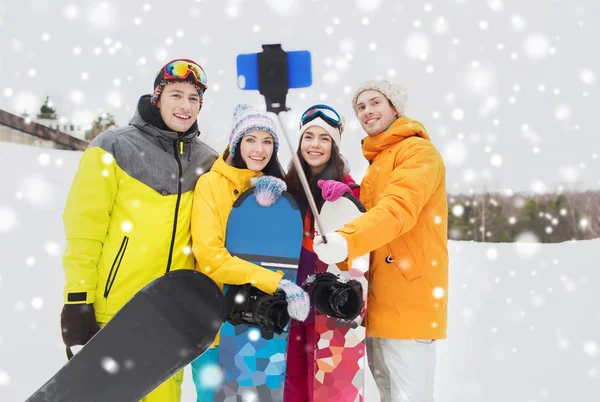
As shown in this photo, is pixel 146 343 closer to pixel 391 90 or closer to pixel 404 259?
pixel 404 259

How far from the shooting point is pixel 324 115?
2689 mm

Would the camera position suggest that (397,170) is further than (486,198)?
No

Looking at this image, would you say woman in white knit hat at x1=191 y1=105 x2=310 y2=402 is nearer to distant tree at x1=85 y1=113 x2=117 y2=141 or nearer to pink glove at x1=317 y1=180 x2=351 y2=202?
pink glove at x1=317 y1=180 x2=351 y2=202

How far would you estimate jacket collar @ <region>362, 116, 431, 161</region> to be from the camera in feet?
7.89

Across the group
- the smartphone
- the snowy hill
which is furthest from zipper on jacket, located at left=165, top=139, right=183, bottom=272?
the snowy hill

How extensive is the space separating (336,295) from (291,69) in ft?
3.51

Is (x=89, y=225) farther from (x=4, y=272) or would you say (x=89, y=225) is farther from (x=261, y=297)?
(x=4, y=272)

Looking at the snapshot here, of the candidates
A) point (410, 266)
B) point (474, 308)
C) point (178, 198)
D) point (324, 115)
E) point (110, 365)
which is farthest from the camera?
point (474, 308)

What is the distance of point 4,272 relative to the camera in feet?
18.8

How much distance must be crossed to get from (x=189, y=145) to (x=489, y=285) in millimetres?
6238

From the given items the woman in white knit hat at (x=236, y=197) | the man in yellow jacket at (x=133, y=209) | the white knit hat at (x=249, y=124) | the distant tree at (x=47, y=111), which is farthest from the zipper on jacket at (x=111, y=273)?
the distant tree at (x=47, y=111)

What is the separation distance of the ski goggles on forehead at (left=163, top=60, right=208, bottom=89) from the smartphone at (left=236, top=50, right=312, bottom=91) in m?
0.62

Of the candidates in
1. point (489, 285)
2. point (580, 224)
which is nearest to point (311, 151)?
point (489, 285)

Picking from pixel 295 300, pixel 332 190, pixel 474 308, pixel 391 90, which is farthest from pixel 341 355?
pixel 474 308
